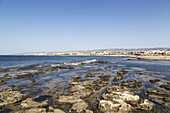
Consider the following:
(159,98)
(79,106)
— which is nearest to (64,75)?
(79,106)

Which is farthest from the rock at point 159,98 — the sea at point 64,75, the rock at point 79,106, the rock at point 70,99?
the rock at point 70,99

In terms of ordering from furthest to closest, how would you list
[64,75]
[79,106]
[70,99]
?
[64,75], [70,99], [79,106]

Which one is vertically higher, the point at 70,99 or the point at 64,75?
the point at 70,99

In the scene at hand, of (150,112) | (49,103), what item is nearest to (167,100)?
(150,112)

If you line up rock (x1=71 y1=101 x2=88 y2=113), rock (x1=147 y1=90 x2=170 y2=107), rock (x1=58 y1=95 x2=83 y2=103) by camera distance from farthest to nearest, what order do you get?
rock (x1=58 y1=95 x2=83 y2=103) → rock (x1=147 y1=90 x2=170 y2=107) → rock (x1=71 y1=101 x2=88 y2=113)

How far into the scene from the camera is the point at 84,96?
10.7 meters

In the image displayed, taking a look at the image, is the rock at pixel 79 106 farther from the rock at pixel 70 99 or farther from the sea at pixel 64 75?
the sea at pixel 64 75

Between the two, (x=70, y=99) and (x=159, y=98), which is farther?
(x=159, y=98)

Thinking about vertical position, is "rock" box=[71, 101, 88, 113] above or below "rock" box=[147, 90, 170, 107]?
above

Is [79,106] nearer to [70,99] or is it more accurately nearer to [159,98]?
[70,99]

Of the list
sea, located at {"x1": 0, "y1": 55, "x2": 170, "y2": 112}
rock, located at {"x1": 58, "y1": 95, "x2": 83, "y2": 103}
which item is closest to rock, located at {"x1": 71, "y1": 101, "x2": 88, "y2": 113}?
rock, located at {"x1": 58, "y1": 95, "x2": 83, "y2": 103}

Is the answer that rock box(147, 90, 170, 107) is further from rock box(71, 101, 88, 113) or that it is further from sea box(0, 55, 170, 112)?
rock box(71, 101, 88, 113)

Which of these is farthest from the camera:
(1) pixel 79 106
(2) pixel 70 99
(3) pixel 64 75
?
(3) pixel 64 75

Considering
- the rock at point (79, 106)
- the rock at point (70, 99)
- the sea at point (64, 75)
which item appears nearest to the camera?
the rock at point (79, 106)
